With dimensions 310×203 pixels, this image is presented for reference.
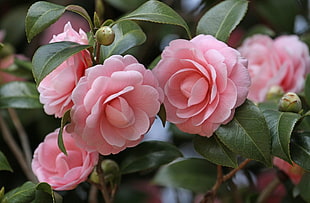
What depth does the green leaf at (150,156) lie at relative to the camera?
90 cm

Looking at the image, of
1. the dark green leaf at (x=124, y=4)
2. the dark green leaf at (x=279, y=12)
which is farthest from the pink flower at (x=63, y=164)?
the dark green leaf at (x=279, y=12)

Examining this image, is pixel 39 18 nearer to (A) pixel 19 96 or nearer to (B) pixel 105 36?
(B) pixel 105 36

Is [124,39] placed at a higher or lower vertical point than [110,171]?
higher

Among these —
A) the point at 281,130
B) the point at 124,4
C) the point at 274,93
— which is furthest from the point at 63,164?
the point at 124,4

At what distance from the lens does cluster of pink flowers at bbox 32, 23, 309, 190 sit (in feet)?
2.30

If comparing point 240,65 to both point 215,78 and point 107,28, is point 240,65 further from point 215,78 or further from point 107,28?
point 107,28

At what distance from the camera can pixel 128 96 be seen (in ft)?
2.34

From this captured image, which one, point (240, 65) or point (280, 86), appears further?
point (280, 86)

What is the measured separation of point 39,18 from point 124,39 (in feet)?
0.45

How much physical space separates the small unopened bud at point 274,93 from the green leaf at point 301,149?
194mm

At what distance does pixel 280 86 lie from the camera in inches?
40.0

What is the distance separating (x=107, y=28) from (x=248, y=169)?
1.99ft

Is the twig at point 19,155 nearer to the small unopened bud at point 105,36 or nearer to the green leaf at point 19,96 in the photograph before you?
the green leaf at point 19,96

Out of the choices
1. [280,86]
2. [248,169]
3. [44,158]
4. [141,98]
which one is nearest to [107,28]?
[141,98]
